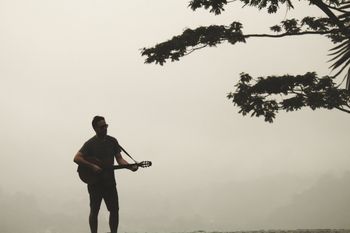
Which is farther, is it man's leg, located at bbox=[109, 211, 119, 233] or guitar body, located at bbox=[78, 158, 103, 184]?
man's leg, located at bbox=[109, 211, 119, 233]

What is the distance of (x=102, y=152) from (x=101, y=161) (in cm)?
13

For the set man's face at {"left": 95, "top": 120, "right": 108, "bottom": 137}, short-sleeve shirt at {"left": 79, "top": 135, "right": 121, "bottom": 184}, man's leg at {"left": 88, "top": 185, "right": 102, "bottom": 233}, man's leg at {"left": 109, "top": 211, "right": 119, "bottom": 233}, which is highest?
man's face at {"left": 95, "top": 120, "right": 108, "bottom": 137}

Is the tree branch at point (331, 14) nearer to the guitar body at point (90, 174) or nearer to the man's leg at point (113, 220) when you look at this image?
the guitar body at point (90, 174)

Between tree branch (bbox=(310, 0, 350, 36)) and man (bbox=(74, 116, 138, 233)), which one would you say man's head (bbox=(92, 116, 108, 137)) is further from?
tree branch (bbox=(310, 0, 350, 36))

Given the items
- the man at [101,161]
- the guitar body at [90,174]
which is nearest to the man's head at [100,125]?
the man at [101,161]

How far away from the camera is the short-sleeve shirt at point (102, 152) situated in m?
6.21

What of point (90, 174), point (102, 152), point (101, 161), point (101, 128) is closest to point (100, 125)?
point (101, 128)

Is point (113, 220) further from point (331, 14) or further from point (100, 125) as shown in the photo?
point (331, 14)

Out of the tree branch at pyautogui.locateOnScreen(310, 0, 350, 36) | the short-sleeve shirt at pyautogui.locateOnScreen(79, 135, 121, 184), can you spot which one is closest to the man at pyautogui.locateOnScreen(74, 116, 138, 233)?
the short-sleeve shirt at pyautogui.locateOnScreen(79, 135, 121, 184)

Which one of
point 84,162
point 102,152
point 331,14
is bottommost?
point 84,162

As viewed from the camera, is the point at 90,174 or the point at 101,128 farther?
the point at 90,174

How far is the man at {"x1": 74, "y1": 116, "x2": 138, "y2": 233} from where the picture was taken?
6.15m

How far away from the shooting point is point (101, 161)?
6242mm

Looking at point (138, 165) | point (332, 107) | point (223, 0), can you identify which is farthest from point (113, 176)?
point (332, 107)
